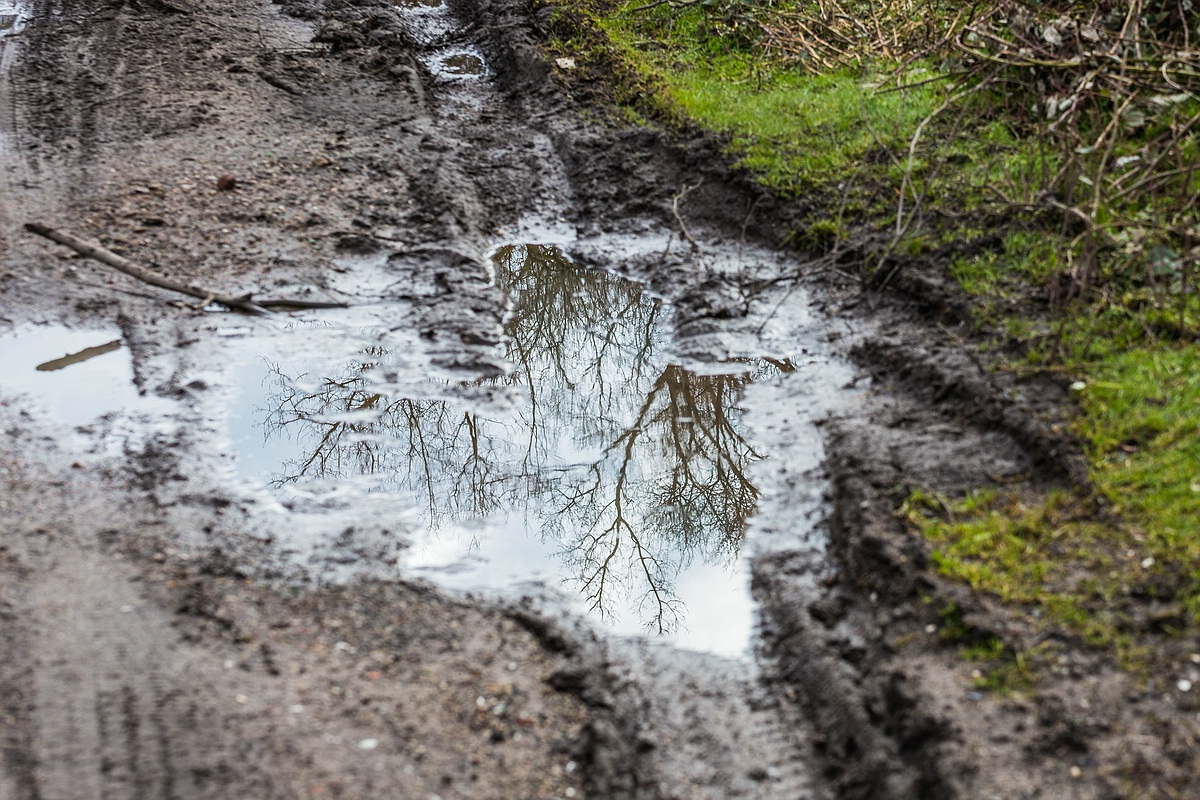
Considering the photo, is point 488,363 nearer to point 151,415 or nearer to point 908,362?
point 151,415

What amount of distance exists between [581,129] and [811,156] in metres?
1.84

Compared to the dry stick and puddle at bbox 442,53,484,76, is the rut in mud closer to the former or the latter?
the dry stick

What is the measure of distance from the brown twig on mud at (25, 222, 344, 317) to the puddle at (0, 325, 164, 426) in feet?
1.53

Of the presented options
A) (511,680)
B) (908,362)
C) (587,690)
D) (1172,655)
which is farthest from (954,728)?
(908,362)

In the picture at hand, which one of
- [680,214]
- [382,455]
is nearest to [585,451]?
[382,455]

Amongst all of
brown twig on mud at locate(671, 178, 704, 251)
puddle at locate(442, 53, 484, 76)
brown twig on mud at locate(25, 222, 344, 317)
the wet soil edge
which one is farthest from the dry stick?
puddle at locate(442, 53, 484, 76)

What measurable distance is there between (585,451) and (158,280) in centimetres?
277

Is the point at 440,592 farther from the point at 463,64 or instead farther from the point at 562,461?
the point at 463,64

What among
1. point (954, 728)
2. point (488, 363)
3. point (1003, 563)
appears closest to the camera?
point (954, 728)

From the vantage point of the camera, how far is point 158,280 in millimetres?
6086

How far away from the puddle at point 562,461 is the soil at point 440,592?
18cm

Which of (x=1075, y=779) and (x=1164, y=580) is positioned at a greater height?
(x=1164, y=580)

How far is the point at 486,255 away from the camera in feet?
21.9

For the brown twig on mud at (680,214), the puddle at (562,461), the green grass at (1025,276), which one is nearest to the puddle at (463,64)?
the green grass at (1025,276)
